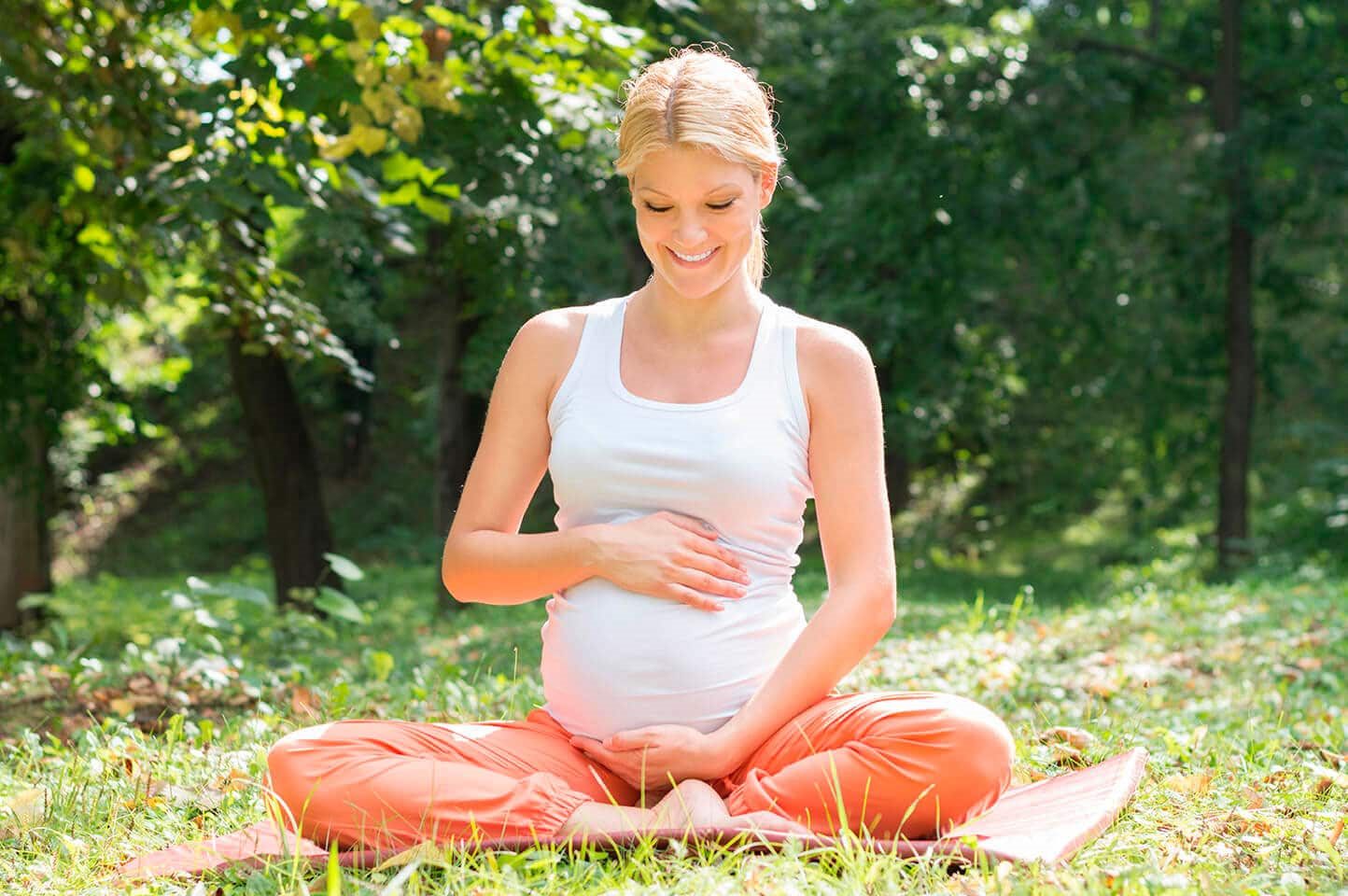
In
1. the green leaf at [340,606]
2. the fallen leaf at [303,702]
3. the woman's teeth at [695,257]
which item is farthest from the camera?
the green leaf at [340,606]

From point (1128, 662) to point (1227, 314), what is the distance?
822cm

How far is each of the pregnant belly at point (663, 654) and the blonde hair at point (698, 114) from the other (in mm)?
894

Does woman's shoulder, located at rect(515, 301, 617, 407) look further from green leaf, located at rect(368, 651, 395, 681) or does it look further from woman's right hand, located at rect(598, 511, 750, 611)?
green leaf, located at rect(368, 651, 395, 681)

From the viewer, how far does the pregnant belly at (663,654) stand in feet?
9.41

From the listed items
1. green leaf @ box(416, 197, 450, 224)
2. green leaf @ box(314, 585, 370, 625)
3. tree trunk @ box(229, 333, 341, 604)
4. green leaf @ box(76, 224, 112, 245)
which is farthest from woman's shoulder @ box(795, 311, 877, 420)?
tree trunk @ box(229, 333, 341, 604)

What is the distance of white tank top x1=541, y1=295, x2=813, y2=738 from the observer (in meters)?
2.87

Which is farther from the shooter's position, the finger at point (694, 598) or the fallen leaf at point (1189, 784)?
the fallen leaf at point (1189, 784)

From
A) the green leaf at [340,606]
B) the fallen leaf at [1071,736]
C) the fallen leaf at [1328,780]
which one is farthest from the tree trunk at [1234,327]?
the fallen leaf at [1328,780]

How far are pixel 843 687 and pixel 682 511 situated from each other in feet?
6.26

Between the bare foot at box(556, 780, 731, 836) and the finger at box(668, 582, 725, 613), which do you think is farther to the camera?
the finger at box(668, 582, 725, 613)

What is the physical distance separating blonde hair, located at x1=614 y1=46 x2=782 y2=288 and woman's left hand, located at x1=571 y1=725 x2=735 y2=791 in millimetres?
1144

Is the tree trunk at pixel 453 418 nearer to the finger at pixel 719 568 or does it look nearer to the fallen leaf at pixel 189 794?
the fallen leaf at pixel 189 794

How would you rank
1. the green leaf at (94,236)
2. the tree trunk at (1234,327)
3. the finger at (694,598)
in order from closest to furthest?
the finger at (694,598) → the green leaf at (94,236) → the tree trunk at (1234,327)

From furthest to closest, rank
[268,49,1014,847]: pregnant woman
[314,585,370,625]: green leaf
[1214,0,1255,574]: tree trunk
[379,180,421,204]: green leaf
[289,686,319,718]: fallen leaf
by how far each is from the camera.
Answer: [1214,0,1255,574]: tree trunk, [379,180,421,204]: green leaf, [314,585,370,625]: green leaf, [289,686,319,718]: fallen leaf, [268,49,1014,847]: pregnant woman
